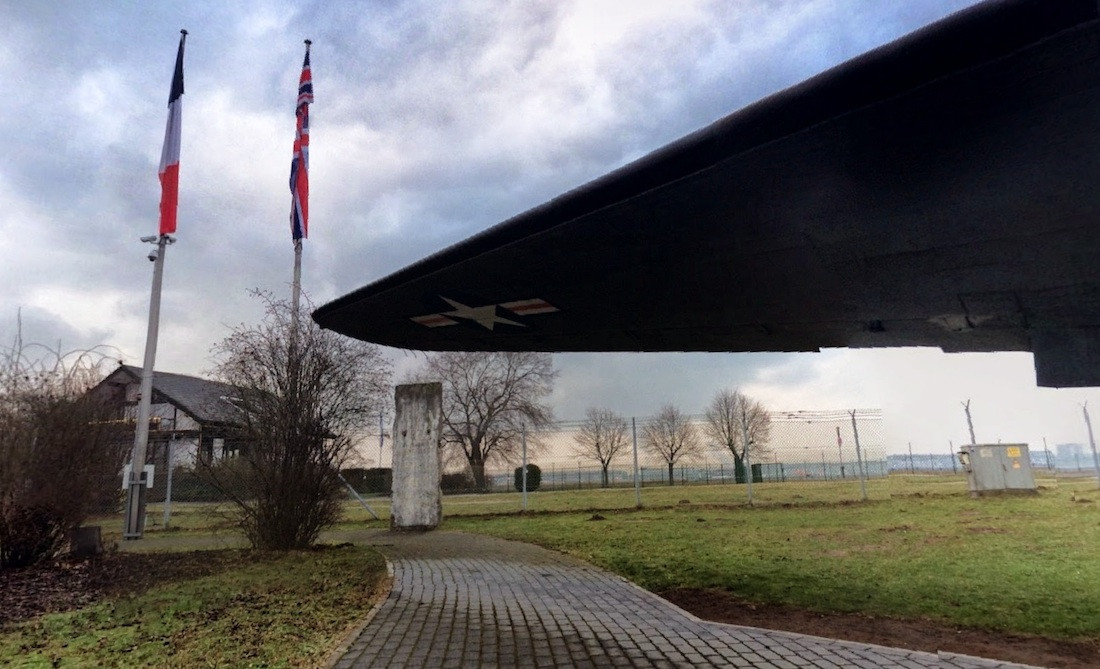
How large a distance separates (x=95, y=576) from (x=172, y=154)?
35.9ft

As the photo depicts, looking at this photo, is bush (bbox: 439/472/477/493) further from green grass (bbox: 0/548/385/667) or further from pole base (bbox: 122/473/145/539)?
green grass (bbox: 0/548/385/667)

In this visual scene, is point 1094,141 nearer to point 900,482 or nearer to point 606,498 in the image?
point 606,498

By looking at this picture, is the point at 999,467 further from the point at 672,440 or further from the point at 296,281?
the point at 296,281

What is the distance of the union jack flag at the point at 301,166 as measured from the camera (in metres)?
16.1

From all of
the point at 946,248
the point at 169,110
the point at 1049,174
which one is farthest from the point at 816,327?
the point at 169,110

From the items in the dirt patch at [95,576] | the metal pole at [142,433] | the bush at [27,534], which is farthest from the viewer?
the metal pole at [142,433]

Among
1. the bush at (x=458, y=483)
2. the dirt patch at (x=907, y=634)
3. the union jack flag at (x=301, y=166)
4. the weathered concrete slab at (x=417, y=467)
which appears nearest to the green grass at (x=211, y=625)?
the dirt patch at (x=907, y=634)

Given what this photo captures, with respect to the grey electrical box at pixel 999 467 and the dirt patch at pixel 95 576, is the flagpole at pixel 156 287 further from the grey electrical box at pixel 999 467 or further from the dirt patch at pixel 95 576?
the grey electrical box at pixel 999 467

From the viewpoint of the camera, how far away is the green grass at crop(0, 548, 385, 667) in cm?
498

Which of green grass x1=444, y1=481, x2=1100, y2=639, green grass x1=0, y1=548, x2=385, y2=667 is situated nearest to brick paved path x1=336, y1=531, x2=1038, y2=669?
green grass x1=0, y1=548, x2=385, y2=667

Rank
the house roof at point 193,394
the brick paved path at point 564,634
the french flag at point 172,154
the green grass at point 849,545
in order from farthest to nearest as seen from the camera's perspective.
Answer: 1. the french flag at point 172,154
2. the house roof at point 193,394
3. the green grass at point 849,545
4. the brick paved path at point 564,634

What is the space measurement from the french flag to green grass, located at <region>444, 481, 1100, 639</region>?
1011 cm

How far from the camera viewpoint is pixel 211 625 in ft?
19.6

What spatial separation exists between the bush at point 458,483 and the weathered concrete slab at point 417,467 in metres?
6.95
